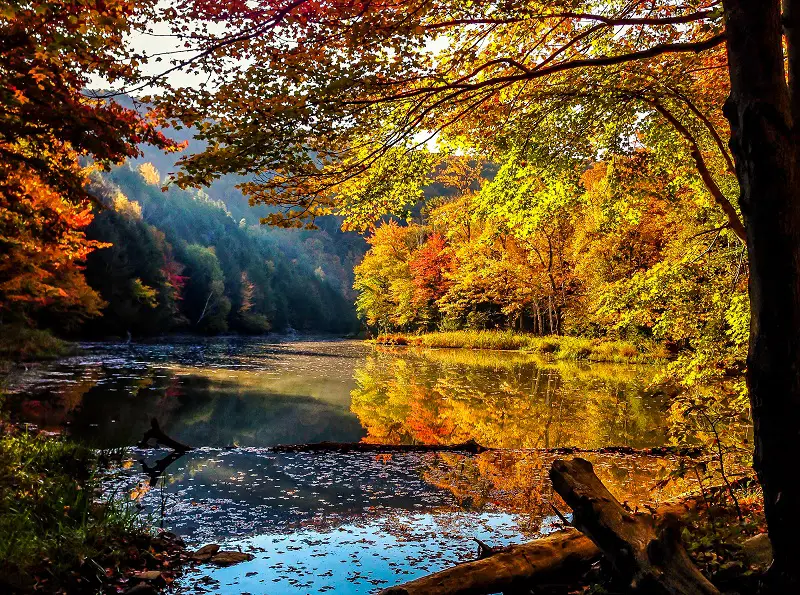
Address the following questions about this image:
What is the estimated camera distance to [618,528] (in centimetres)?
308

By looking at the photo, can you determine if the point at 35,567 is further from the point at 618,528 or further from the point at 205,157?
the point at 618,528

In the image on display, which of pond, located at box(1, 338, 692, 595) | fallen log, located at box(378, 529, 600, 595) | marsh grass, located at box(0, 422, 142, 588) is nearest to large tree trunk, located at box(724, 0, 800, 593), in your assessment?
fallen log, located at box(378, 529, 600, 595)

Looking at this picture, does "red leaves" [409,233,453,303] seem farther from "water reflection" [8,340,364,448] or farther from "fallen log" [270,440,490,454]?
"fallen log" [270,440,490,454]

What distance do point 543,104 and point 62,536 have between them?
22.3 feet

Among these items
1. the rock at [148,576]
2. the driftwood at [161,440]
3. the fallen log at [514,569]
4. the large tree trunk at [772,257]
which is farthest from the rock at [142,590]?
the driftwood at [161,440]

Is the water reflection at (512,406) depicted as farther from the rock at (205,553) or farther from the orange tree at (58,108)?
the orange tree at (58,108)

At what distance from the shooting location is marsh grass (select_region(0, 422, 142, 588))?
3.70m

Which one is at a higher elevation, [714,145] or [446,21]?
[446,21]

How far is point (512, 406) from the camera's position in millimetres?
12336

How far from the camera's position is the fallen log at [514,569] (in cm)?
330

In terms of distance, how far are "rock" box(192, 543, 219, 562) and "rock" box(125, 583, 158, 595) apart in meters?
0.59

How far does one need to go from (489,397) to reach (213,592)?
34.1ft

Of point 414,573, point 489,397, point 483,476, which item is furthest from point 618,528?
point 489,397

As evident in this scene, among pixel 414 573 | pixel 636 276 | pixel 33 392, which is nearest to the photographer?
pixel 414 573
